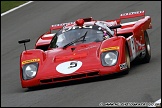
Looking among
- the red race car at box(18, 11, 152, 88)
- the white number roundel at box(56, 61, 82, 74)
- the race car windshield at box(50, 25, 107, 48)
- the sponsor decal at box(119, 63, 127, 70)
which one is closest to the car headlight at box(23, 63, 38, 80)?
the red race car at box(18, 11, 152, 88)

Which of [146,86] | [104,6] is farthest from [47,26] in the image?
[146,86]

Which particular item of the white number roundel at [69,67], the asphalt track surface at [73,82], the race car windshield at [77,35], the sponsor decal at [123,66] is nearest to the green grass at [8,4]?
the asphalt track surface at [73,82]

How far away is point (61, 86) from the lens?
453 inches

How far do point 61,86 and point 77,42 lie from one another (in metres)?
1.50

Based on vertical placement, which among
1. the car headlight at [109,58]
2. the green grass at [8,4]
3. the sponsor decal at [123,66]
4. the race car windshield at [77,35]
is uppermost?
the green grass at [8,4]

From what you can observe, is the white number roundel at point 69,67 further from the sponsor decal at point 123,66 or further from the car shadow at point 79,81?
the sponsor decal at point 123,66

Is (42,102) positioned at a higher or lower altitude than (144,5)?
lower

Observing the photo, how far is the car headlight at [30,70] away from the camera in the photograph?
38.4 ft

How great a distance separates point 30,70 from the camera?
38.6 feet

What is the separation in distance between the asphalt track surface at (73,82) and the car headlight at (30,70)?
0.28 metres

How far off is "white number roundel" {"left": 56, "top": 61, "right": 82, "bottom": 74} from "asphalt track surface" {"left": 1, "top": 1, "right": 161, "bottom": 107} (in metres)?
0.26

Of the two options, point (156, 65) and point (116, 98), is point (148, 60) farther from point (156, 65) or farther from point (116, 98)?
point (116, 98)

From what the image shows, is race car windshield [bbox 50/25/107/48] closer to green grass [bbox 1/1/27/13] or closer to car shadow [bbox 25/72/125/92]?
car shadow [bbox 25/72/125/92]

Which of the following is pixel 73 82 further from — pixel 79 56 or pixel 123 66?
pixel 123 66
